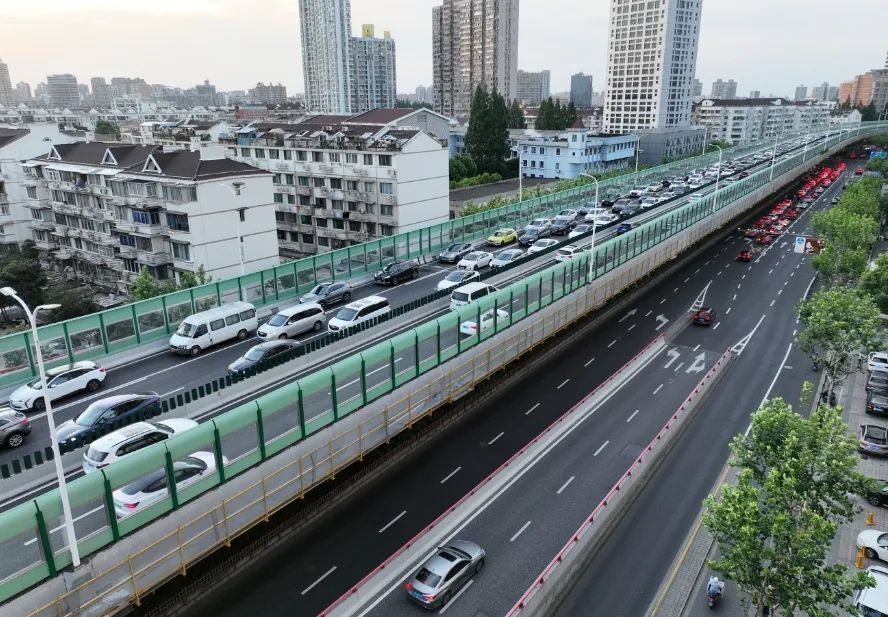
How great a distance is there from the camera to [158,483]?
19.5 metres

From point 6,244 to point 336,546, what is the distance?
78.6 metres

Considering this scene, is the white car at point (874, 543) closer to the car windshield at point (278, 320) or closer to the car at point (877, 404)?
the car at point (877, 404)

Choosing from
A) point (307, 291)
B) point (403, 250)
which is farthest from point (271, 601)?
point (403, 250)

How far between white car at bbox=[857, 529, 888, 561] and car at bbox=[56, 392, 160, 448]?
29769 millimetres

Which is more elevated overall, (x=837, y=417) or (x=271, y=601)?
(x=837, y=417)

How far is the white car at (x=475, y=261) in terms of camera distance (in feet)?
169

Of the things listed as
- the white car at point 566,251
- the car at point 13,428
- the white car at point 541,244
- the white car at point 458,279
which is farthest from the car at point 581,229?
the car at point 13,428

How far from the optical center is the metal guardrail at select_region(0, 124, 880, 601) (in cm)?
1653

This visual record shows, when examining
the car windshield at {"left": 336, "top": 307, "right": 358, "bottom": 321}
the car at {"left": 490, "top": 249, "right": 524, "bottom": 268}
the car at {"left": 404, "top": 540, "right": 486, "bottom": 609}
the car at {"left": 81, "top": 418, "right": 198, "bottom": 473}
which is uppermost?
the car at {"left": 490, "top": 249, "right": 524, "bottom": 268}

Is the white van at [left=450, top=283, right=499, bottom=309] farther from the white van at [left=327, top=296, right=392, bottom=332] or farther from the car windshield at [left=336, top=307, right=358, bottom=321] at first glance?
the car windshield at [left=336, top=307, right=358, bottom=321]

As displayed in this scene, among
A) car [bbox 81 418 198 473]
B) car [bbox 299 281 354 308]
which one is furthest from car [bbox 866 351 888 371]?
car [bbox 81 418 198 473]

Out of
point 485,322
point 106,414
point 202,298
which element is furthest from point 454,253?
point 106,414

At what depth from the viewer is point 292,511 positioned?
2300 centimetres

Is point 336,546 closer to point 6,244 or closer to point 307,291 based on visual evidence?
point 307,291
